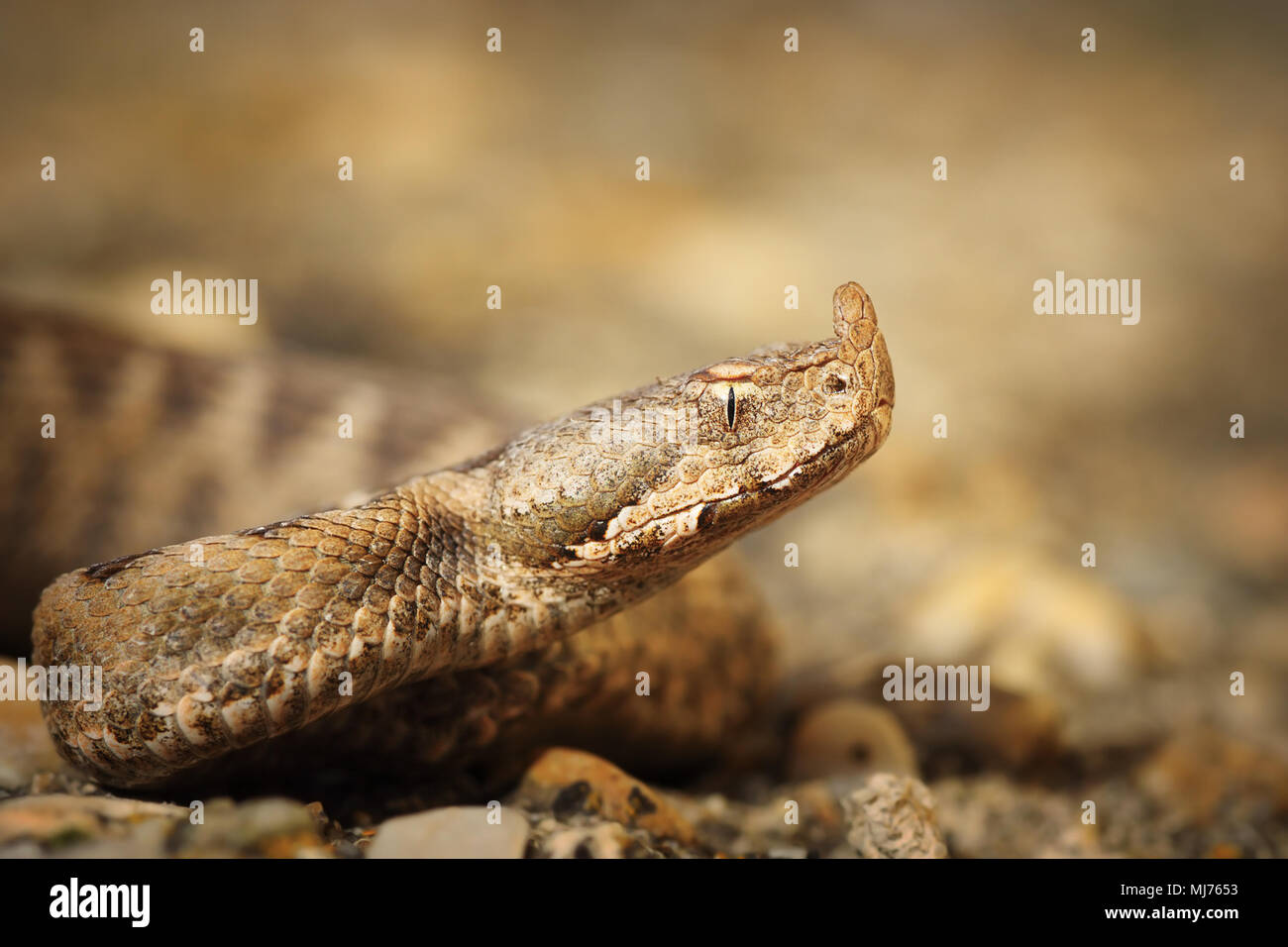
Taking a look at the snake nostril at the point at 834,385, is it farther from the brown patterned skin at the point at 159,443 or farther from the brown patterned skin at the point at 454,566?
the brown patterned skin at the point at 159,443

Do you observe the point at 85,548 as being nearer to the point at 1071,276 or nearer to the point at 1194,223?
the point at 1071,276
